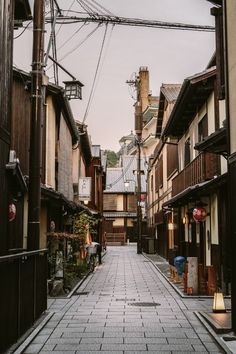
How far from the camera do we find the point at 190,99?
21.8m

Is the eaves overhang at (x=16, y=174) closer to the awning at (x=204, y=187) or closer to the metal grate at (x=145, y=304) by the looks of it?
the metal grate at (x=145, y=304)

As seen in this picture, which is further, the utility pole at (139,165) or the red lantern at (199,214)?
the utility pole at (139,165)

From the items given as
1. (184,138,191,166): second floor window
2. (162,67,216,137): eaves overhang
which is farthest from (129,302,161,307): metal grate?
(184,138,191,166): second floor window

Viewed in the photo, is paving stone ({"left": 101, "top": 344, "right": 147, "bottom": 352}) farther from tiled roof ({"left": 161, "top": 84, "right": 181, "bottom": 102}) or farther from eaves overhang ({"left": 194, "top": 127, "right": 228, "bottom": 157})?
tiled roof ({"left": 161, "top": 84, "right": 181, "bottom": 102})

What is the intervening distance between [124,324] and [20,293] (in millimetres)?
2922

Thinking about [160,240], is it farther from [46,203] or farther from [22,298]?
[22,298]

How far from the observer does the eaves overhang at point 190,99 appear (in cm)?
1936

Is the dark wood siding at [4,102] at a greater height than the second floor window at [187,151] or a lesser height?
lesser

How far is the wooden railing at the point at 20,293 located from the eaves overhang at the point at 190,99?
9.85 metres

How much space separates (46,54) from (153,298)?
820cm

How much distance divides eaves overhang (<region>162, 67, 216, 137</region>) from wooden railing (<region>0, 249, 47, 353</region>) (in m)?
9.85

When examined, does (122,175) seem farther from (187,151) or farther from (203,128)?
(203,128)

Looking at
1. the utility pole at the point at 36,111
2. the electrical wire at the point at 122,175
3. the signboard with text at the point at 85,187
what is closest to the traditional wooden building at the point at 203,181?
the utility pole at the point at 36,111

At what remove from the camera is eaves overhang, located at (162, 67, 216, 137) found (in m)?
19.4
